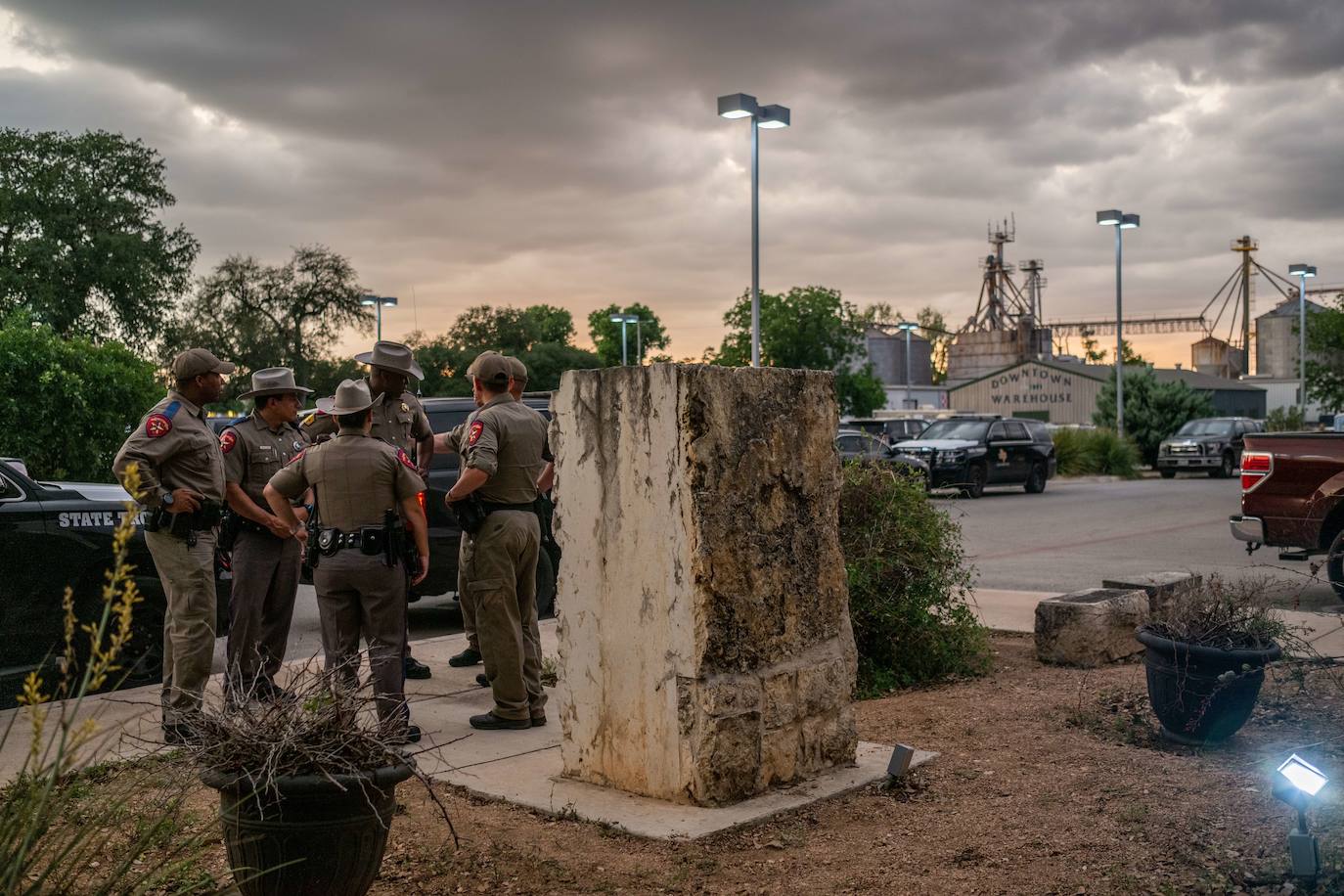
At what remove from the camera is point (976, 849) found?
176 inches

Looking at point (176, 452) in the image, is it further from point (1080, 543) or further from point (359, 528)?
point (1080, 543)

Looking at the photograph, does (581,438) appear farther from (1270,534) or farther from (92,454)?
(92,454)

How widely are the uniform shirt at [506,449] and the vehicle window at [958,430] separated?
2206 cm

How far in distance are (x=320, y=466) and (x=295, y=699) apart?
6.83 feet

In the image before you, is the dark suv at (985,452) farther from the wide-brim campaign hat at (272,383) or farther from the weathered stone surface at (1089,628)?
the wide-brim campaign hat at (272,383)

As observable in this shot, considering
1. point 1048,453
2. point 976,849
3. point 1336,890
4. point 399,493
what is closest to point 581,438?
point 399,493

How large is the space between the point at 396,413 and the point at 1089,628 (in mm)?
4506

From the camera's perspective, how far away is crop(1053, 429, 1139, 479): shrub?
3634 cm

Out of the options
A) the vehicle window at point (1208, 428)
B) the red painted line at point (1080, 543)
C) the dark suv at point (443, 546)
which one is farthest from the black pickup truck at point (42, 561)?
the vehicle window at point (1208, 428)

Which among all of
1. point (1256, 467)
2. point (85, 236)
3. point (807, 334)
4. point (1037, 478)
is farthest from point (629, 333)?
point (1256, 467)

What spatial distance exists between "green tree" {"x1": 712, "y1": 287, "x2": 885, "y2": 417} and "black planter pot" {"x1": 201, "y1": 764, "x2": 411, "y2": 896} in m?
55.2

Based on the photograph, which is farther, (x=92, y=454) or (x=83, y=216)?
(x=83, y=216)

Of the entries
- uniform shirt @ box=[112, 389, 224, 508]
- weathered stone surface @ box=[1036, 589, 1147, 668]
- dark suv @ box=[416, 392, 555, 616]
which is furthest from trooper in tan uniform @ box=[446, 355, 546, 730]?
weathered stone surface @ box=[1036, 589, 1147, 668]

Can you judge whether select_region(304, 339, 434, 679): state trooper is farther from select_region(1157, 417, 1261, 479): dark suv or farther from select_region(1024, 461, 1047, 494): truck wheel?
select_region(1157, 417, 1261, 479): dark suv
